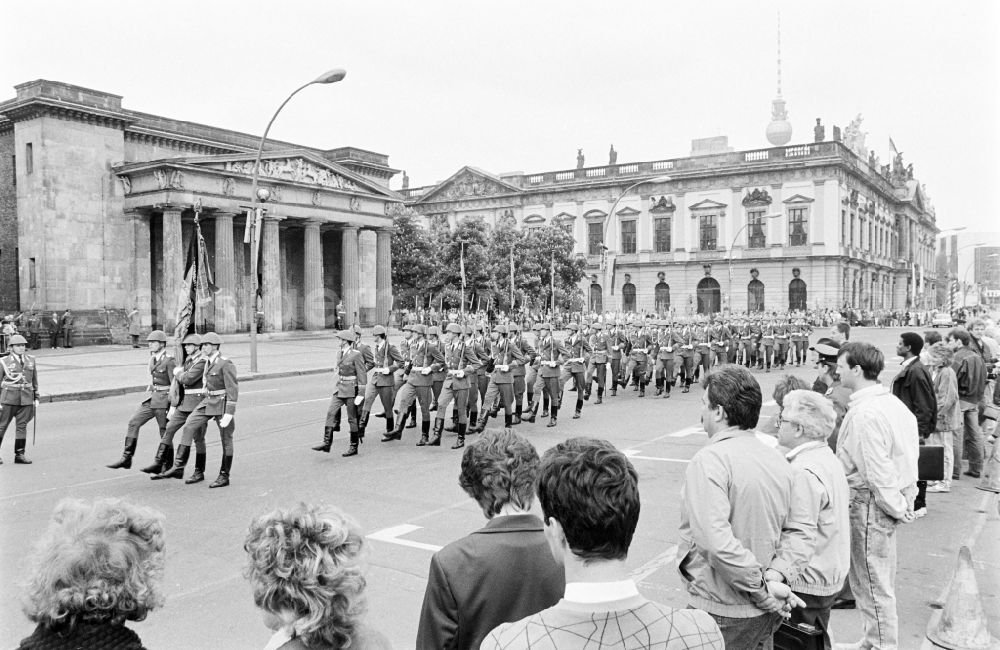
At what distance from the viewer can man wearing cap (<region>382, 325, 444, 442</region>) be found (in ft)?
42.9

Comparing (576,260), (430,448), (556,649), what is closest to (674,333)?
(430,448)

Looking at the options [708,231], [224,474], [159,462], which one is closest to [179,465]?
[159,462]

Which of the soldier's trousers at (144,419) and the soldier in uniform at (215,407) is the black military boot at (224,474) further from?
the soldier's trousers at (144,419)

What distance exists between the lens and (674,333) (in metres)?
20.8

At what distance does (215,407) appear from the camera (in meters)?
10.1

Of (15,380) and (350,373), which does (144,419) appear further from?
(350,373)

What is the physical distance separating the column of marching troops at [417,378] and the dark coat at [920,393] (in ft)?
22.1

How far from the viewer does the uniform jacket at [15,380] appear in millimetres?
11133

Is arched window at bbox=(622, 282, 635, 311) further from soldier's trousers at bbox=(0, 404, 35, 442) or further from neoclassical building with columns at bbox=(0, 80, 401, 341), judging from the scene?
soldier's trousers at bbox=(0, 404, 35, 442)

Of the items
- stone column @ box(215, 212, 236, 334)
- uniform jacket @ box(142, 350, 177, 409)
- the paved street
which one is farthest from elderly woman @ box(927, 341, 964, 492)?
stone column @ box(215, 212, 236, 334)

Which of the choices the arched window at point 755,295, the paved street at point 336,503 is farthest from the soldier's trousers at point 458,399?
the arched window at point 755,295

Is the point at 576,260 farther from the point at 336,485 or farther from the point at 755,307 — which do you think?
the point at 336,485

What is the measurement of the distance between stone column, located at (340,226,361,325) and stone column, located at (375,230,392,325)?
1930mm

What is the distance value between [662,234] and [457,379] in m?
59.0
